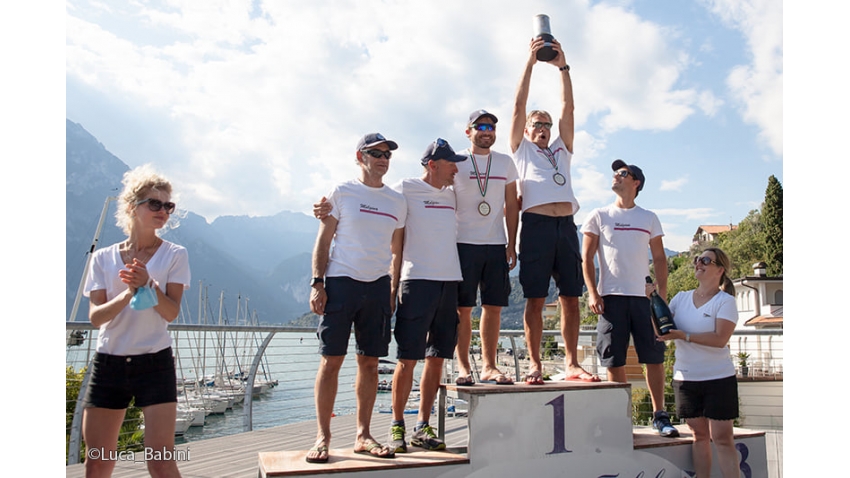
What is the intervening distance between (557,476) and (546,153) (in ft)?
7.79

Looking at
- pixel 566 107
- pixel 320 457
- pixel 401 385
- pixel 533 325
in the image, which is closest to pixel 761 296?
pixel 566 107

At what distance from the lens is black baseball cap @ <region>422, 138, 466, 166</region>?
3801 millimetres

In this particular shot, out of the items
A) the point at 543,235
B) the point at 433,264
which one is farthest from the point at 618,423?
the point at 433,264

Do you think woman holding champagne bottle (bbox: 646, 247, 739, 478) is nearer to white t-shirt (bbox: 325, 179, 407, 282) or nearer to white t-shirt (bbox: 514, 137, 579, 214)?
white t-shirt (bbox: 514, 137, 579, 214)

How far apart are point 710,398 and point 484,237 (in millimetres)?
1790

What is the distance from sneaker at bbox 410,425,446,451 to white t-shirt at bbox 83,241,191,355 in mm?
1833

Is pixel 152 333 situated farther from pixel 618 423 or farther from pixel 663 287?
pixel 663 287

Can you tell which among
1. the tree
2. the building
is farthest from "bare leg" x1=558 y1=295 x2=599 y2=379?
the tree

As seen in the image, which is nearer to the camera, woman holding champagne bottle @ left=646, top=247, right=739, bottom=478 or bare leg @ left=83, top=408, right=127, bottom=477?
bare leg @ left=83, top=408, right=127, bottom=477

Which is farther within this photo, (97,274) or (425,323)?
(425,323)

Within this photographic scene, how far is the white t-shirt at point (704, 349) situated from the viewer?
11.3ft

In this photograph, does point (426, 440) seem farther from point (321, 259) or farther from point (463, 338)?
point (321, 259)

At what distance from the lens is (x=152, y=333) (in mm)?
2453

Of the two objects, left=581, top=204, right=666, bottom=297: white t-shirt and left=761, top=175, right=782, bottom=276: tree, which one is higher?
left=761, top=175, right=782, bottom=276: tree
